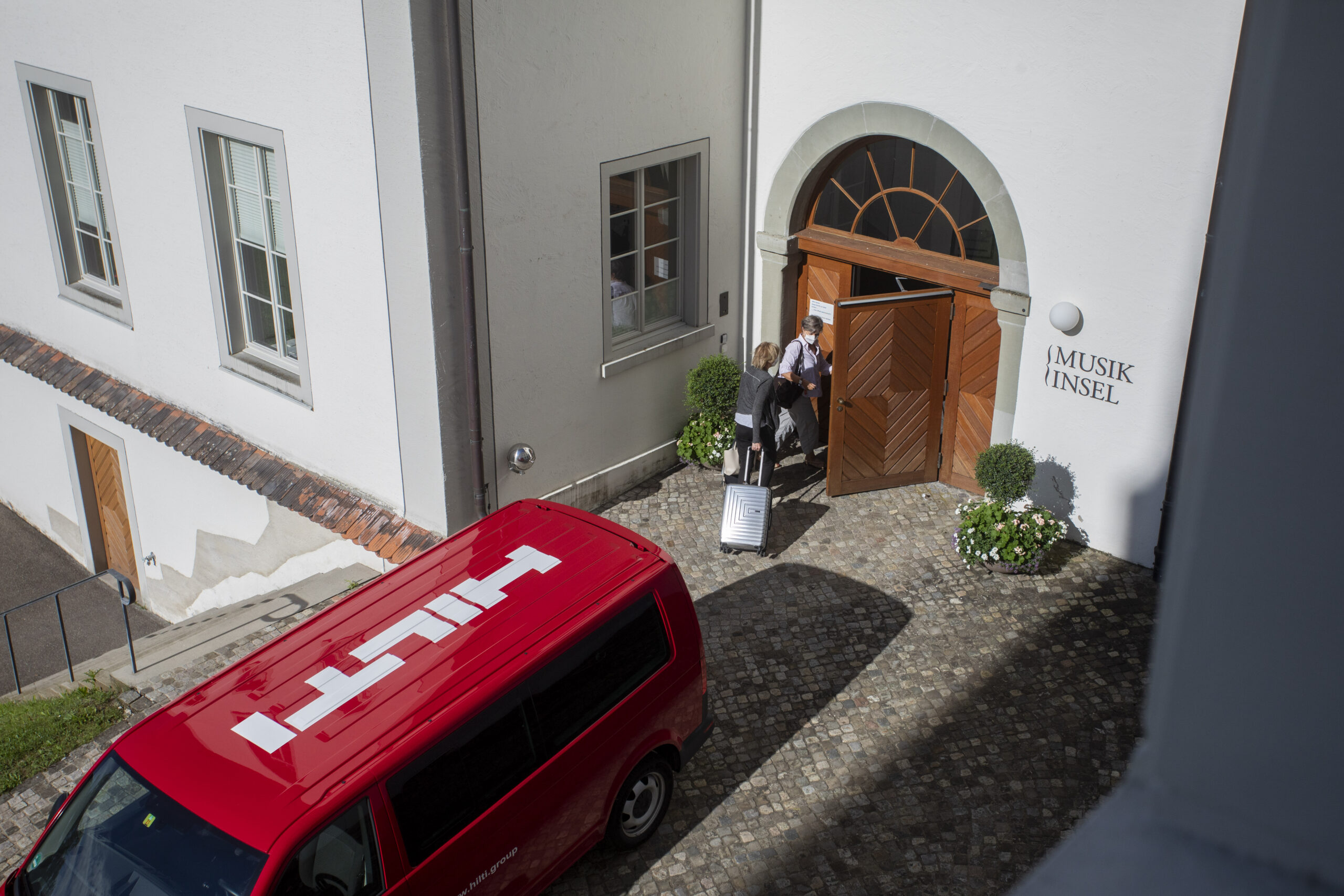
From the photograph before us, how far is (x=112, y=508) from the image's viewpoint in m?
15.4

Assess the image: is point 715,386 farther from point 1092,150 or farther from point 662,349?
point 1092,150

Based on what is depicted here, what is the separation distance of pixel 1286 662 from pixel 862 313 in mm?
10614

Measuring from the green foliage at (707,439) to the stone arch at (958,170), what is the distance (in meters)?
1.67

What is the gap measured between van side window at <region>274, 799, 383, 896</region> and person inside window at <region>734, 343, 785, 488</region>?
6.21 metres

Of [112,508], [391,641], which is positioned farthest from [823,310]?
[112,508]

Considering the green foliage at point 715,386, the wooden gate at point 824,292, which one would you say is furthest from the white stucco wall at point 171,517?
the wooden gate at point 824,292

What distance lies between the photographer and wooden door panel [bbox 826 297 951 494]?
1138 cm

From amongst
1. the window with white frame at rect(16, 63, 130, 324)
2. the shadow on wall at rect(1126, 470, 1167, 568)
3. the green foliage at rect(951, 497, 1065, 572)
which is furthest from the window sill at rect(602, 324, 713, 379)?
the window with white frame at rect(16, 63, 130, 324)

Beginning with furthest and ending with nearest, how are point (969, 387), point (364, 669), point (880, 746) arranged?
point (969, 387) < point (880, 746) < point (364, 669)

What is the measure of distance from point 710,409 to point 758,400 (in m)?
1.21

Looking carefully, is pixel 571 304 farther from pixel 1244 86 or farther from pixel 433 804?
pixel 1244 86

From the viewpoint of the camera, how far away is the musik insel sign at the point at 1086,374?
1012cm

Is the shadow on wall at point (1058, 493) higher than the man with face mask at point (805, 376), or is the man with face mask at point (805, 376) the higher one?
the man with face mask at point (805, 376)

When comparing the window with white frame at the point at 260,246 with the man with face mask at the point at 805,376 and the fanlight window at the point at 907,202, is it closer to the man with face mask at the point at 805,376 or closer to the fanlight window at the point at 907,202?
the man with face mask at the point at 805,376
